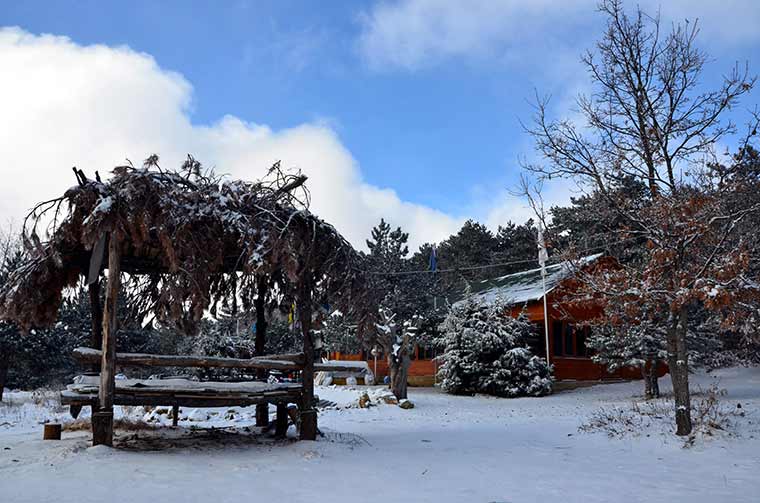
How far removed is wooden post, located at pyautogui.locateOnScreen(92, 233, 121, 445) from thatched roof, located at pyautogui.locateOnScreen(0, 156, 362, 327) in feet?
1.25

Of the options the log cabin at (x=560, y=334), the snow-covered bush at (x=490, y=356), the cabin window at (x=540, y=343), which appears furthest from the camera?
the cabin window at (x=540, y=343)

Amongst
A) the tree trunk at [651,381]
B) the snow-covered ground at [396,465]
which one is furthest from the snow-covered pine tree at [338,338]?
the snow-covered ground at [396,465]

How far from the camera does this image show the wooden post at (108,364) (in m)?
8.29

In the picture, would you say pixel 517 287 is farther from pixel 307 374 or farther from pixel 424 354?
pixel 307 374

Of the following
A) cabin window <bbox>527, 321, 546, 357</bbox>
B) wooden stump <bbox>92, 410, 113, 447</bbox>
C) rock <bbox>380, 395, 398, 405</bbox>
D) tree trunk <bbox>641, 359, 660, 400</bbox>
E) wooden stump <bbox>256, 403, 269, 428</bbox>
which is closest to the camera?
wooden stump <bbox>92, 410, 113, 447</bbox>

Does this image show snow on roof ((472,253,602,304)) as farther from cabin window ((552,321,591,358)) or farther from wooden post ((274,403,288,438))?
wooden post ((274,403,288,438))

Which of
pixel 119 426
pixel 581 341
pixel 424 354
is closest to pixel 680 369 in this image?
pixel 119 426

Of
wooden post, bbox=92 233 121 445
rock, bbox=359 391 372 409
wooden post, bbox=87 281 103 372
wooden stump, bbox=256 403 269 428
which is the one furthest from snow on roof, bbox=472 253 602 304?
wooden post, bbox=92 233 121 445

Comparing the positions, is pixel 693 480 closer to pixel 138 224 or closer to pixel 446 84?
pixel 138 224

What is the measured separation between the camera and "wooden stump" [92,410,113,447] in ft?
27.1

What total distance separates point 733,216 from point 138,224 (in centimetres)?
929

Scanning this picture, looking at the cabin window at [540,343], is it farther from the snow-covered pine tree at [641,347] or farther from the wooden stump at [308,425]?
the wooden stump at [308,425]

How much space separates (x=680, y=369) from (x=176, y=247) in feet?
28.4

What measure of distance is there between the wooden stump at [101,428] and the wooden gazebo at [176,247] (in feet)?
0.04
